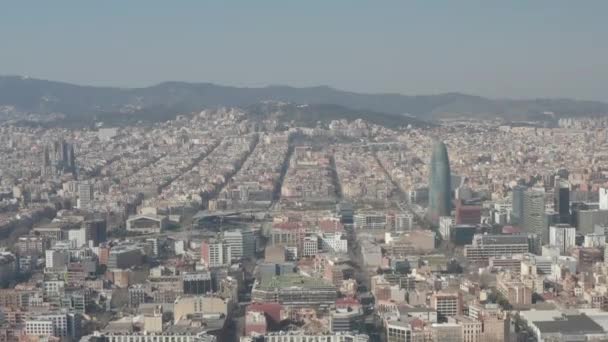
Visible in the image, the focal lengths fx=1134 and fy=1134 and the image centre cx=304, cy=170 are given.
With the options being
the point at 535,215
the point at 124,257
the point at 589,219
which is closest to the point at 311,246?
the point at 124,257

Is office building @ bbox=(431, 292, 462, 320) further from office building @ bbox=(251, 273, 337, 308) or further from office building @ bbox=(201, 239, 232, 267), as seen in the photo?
office building @ bbox=(201, 239, 232, 267)

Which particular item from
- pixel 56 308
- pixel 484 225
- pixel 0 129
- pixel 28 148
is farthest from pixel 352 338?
pixel 0 129

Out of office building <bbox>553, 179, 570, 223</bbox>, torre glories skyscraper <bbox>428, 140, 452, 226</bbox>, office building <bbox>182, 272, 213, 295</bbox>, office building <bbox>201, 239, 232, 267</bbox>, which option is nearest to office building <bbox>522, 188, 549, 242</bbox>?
office building <bbox>553, 179, 570, 223</bbox>

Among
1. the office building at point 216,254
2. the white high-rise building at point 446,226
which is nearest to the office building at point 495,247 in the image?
the white high-rise building at point 446,226

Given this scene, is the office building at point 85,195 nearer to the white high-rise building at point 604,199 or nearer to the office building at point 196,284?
the office building at point 196,284

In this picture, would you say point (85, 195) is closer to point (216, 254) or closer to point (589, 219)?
point (216, 254)
